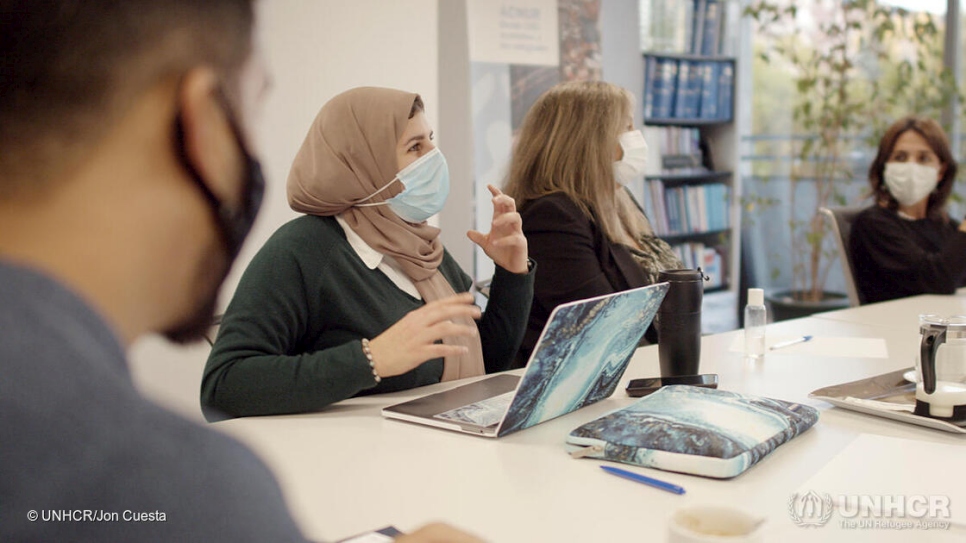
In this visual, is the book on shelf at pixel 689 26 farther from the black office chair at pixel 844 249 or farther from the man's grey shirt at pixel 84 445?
the man's grey shirt at pixel 84 445

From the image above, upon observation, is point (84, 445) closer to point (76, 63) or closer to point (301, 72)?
point (76, 63)

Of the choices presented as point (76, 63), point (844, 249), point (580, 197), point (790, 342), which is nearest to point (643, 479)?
point (76, 63)

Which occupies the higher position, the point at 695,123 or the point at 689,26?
the point at 689,26

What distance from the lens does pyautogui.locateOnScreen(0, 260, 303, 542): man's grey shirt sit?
300 mm

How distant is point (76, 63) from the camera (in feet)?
1.04

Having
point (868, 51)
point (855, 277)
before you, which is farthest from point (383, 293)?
point (868, 51)

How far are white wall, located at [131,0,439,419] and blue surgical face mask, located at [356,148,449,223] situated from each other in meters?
0.19

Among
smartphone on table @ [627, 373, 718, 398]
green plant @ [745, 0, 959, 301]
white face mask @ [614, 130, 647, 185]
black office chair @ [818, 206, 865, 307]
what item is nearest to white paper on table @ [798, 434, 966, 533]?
smartphone on table @ [627, 373, 718, 398]

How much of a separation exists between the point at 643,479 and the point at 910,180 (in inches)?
97.5

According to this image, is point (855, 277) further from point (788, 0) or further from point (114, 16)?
point (114, 16)

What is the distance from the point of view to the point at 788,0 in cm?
478

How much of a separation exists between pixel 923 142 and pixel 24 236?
128 inches

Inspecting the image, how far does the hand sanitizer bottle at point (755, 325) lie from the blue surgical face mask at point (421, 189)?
64 cm

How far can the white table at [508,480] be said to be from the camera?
87 centimetres
